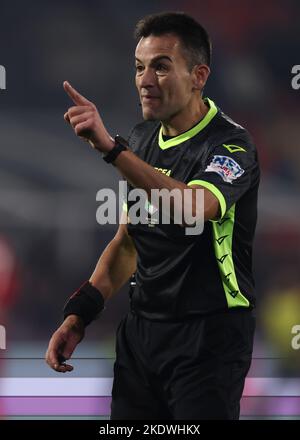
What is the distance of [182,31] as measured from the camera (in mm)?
2473

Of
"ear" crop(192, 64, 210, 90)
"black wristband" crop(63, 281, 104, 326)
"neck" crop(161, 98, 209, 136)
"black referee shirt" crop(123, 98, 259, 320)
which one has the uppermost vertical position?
"ear" crop(192, 64, 210, 90)

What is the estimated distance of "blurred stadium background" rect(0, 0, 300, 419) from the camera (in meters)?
4.68

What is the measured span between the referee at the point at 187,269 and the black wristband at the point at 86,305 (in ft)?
0.12

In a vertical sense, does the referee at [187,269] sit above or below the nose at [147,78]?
below

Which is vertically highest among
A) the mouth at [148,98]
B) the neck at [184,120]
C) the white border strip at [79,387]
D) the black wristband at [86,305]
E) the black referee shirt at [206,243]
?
the mouth at [148,98]

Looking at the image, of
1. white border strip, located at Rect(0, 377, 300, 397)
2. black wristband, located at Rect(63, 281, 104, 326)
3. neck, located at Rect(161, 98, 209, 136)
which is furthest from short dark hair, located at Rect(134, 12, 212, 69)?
white border strip, located at Rect(0, 377, 300, 397)

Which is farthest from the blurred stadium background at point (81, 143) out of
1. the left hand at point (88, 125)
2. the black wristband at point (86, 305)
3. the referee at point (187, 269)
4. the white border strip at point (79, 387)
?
the left hand at point (88, 125)

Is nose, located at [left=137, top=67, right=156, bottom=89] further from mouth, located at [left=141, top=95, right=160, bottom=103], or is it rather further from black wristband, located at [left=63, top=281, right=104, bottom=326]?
black wristband, located at [left=63, top=281, right=104, bottom=326]

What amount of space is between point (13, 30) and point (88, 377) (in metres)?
1.83

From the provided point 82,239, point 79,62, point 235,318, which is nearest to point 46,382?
point 82,239

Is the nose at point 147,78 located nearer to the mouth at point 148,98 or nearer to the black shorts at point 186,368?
the mouth at point 148,98

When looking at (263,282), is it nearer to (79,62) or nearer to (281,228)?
(281,228)

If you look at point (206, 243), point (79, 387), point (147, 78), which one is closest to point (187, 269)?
point (206, 243)

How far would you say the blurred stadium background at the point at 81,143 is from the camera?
468 cm
